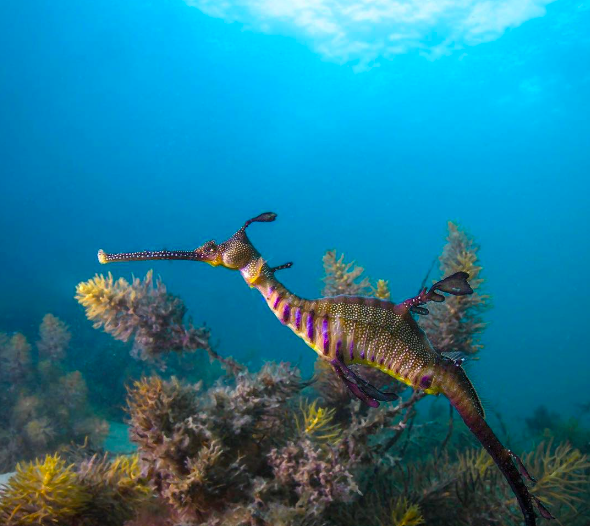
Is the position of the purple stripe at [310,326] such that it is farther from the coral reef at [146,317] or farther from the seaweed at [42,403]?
the seaweed at [42,403]

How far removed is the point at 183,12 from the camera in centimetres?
7344

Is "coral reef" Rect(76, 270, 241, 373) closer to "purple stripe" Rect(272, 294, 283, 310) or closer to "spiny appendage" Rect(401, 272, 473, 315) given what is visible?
"purple stripe" Rect(272, 294, 283, 310)

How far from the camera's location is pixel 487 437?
6.33 feet

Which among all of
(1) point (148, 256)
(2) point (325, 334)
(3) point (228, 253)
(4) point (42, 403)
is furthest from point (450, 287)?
(4) point (42, 403)

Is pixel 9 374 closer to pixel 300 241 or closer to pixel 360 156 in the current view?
pixel 300 241

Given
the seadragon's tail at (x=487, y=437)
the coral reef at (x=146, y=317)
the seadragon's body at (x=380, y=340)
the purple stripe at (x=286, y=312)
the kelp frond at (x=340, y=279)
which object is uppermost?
the coral reef at (x=146, y=317)

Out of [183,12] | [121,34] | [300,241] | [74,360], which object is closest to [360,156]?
[300,241]

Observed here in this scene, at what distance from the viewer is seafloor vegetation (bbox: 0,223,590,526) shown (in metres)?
3.23

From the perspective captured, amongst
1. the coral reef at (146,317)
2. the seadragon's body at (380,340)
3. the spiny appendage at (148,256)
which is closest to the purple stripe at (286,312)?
the seadragon's body at (380,340)

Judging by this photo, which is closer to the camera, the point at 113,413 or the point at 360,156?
the point at 113,413

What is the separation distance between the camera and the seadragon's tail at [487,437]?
6.16 ft

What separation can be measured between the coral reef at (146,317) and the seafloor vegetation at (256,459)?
0.02 meters

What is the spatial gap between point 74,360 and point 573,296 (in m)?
124

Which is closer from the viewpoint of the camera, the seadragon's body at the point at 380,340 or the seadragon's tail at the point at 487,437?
the seadragon's tail at the point at 487,437
